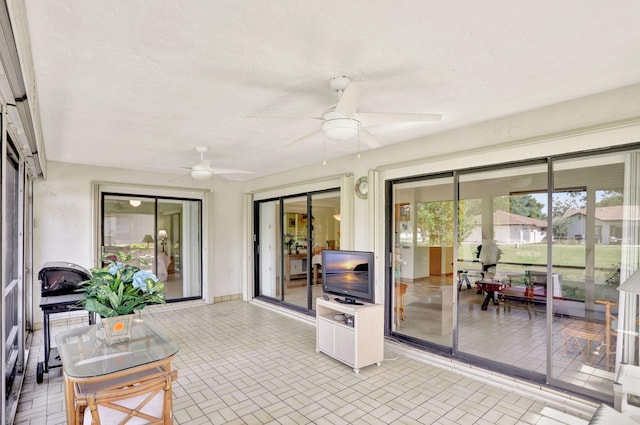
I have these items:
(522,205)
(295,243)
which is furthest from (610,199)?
(295,243)

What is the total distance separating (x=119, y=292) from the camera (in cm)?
242

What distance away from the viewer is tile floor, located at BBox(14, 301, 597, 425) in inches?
107

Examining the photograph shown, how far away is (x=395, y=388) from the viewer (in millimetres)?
3207

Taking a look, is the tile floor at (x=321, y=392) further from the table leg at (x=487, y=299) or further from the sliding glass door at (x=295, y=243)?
the sliding glass door at (x=295, y=243)

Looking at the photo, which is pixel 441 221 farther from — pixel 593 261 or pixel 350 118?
pixel 350 118

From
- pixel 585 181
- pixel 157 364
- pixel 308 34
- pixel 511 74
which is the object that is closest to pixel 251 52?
pixel 308 34

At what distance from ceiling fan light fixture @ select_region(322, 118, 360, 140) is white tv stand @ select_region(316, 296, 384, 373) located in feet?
6.59

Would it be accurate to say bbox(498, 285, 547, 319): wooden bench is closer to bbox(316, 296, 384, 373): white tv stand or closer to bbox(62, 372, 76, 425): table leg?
bbox(316, 296, 384, 373): white tv stand

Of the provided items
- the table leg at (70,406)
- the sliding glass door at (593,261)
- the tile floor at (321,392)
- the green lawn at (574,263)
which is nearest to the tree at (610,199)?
the sliding glass door at (593,261)

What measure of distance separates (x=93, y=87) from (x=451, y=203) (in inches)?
142

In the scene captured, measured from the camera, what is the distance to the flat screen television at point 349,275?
3.86 m

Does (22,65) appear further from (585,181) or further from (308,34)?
(585,181)

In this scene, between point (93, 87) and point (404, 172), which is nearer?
point (93, 87)

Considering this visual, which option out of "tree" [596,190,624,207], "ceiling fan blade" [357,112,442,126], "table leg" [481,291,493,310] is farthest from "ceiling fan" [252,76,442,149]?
"table leg" [481,291,493,310]
